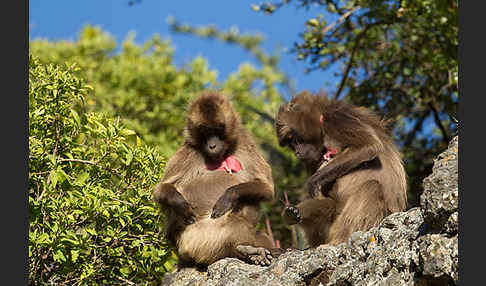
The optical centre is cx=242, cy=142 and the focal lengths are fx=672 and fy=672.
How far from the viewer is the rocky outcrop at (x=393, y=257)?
3.55 m

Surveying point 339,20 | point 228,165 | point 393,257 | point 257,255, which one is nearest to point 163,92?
point 339,20

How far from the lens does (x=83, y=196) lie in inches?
204

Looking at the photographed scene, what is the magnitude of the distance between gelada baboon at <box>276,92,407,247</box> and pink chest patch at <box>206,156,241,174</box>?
1.64ft

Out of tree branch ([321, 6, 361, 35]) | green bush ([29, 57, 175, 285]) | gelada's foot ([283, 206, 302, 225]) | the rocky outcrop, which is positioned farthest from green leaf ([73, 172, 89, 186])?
tree branch ([321, 6, 361, 35])

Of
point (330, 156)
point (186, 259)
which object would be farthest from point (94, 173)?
point (330, 156)

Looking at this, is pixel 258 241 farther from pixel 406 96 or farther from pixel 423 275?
pixel 406 96

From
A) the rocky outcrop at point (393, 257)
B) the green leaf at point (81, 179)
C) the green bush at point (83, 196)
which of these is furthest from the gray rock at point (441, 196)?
the green leaf at point (81, 179)

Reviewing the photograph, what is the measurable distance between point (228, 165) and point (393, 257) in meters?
2.67

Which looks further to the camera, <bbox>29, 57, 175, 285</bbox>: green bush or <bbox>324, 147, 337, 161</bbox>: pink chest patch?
<bbox>324, 147, 337, 161</bbox>: pink chest patch

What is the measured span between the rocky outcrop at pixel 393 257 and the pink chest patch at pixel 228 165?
1.04 metres

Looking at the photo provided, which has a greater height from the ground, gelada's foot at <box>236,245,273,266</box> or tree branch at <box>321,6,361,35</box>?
tree branch at <box>321,6,361,35</box>

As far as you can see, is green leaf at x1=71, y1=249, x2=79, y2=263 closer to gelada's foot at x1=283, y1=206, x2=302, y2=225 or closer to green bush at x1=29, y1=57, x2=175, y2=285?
green bush at x1=29, y1=57, x2=175, y2=285

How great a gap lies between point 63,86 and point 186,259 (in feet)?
6.46

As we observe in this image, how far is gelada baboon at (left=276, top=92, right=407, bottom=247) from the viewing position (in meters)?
5.85
